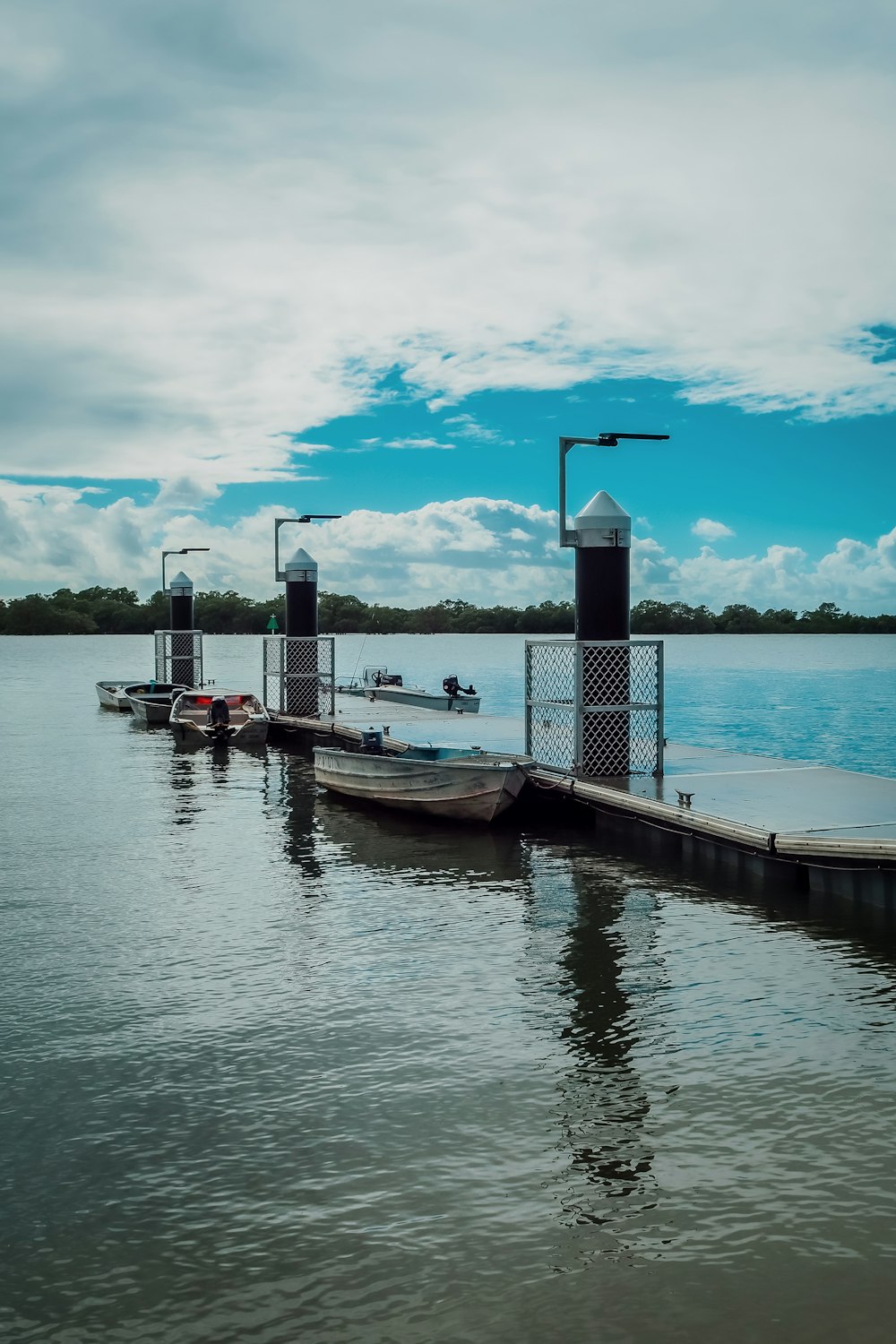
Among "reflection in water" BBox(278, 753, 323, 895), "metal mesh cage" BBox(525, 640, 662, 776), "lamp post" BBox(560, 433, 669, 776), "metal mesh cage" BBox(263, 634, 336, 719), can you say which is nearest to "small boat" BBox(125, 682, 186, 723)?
"metal mesh cage" BBox(263, 634, 336, 719)

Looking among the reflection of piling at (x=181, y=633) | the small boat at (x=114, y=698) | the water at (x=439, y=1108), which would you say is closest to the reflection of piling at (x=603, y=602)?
the water at (x=439, y=1108)

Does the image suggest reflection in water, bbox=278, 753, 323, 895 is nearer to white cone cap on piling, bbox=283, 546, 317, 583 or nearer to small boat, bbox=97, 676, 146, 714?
white cone cap on piling, bbox=283, 546, 317, 583

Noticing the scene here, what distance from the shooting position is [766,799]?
16078 mm

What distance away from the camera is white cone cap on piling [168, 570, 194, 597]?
48.7m

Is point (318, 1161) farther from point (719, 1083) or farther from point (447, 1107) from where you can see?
point (719, 1083)

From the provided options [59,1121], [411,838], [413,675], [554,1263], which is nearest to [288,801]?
[411,838]

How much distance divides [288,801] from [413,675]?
81.8 m

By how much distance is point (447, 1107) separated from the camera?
8.01 meters

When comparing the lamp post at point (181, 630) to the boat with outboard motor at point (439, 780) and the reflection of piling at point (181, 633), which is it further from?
the boat with outboard motor at point (439, 780)

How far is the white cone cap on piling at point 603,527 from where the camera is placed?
18703 millimetres

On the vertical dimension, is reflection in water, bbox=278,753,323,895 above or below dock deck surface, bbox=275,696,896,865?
below

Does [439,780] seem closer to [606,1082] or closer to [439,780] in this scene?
[439,780]

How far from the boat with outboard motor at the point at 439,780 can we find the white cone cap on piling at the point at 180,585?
2821cm

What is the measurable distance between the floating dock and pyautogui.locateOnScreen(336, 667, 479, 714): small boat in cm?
1205
